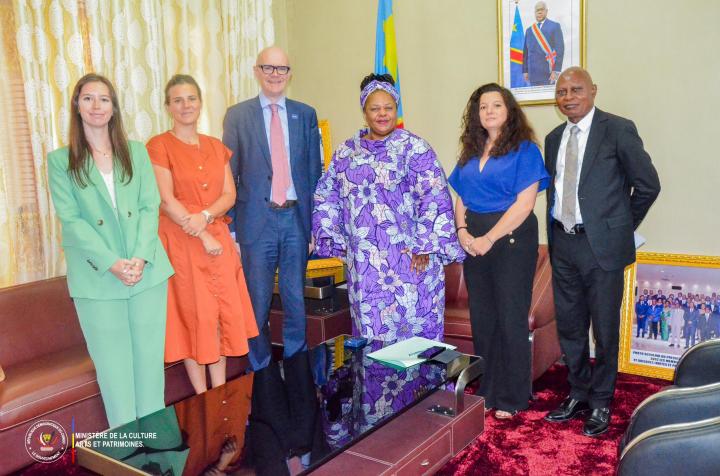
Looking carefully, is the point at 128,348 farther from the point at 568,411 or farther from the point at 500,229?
the point at 568,411

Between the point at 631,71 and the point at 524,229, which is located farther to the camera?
the point at 631,71

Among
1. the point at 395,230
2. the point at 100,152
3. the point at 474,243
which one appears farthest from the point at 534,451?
the point at 100,152

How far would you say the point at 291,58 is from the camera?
496 cm

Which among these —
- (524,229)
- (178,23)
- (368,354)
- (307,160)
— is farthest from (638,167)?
(178,23)

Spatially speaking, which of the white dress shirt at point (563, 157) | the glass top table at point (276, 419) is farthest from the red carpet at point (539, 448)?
the white dress shirt at point (563, 157)

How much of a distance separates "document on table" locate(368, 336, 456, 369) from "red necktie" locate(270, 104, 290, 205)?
100 centimetres

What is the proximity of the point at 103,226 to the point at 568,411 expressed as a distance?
220cm

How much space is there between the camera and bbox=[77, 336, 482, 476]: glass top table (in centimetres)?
184

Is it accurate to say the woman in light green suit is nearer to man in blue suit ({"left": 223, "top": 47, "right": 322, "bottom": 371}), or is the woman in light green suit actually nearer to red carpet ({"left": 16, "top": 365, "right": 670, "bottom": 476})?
red carpet ({"left": 16, "top": 365, "right": 670, "bottom": 476})

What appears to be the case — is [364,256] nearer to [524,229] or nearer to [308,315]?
[524,229]

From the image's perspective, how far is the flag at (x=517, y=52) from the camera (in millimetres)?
3730

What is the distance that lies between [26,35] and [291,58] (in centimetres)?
215

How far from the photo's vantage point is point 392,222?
280cm

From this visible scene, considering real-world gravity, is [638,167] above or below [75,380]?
above
